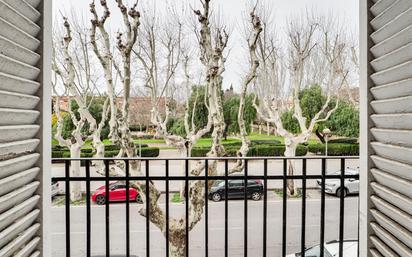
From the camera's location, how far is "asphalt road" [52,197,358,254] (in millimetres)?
6430

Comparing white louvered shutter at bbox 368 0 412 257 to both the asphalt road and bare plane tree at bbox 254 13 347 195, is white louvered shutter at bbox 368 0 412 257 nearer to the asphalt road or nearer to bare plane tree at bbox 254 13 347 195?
the asphalt road

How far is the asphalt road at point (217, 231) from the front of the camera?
21.1 ft

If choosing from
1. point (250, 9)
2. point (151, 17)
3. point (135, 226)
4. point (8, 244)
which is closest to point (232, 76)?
point (250, 9)

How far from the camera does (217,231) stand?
7.10m

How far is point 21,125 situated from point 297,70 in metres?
6.96

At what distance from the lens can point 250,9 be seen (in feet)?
20.5

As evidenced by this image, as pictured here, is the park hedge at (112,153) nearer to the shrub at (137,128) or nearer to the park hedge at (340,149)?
the shrub at (137,128)

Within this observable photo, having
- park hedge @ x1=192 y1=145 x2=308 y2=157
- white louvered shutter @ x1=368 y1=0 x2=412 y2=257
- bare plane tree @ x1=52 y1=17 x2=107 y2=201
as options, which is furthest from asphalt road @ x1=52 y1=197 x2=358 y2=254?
white louvered shutter @ x1=368 y1=0 x2=412 y2=257

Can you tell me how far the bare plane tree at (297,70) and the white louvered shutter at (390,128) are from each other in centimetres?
598

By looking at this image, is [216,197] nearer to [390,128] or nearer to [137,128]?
[137,128]

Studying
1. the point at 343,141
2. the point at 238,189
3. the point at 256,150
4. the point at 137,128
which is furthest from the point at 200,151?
the point at 343,141

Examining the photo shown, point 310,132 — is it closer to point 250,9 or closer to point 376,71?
point 250,9

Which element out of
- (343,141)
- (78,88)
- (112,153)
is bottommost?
(112,153)

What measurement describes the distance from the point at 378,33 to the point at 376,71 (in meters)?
0.13
